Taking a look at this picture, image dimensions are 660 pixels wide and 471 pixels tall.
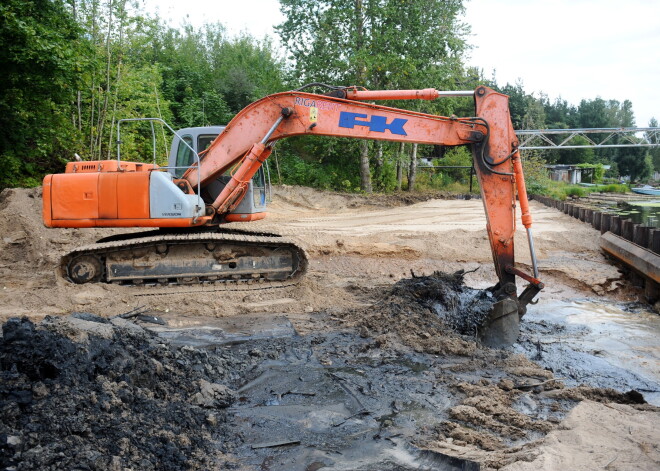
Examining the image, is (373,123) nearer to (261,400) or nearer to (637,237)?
(261,400)

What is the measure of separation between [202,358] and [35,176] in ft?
46.9

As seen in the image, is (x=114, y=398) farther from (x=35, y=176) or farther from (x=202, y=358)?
(x=35, y=176)

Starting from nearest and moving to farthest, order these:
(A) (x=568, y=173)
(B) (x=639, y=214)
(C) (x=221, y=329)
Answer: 1. (C) (x=221, y=329)
2. (B) (x=639, y=214)
3. (A) (x=568, y=173)

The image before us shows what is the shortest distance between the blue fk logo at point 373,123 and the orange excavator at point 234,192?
12 millimetres

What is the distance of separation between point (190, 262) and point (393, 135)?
11.4ft

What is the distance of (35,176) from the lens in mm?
16578

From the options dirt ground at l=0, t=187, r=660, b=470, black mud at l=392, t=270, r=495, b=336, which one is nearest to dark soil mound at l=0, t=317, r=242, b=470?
dirt ground at l=0, t=187, r=660, b=470

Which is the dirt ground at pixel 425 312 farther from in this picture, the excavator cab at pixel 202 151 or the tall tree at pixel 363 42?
the tall tree at pixel 363 42

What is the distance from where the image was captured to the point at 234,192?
8000 mm

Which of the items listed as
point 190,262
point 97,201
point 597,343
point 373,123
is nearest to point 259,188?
point 190,262

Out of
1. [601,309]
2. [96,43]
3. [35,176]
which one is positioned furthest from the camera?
[96,43]

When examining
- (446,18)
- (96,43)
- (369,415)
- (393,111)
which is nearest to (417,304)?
(393,111)

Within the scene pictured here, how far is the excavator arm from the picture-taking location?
20.8ft

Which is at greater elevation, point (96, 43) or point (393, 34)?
point (393, 34)
